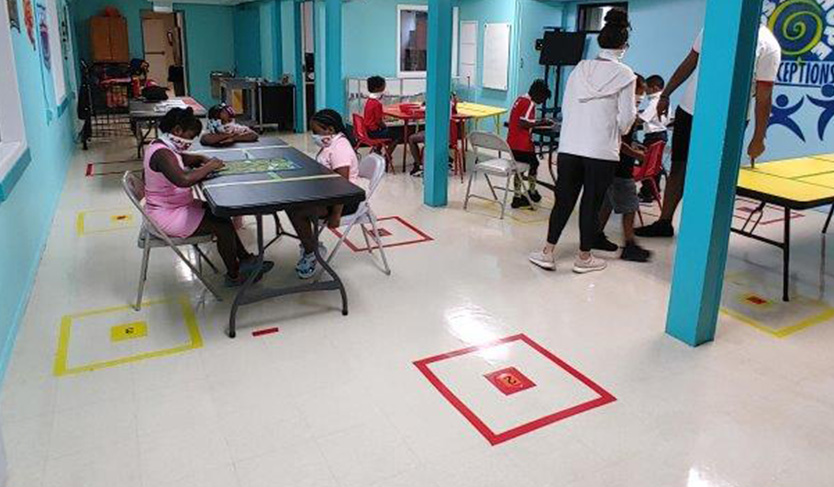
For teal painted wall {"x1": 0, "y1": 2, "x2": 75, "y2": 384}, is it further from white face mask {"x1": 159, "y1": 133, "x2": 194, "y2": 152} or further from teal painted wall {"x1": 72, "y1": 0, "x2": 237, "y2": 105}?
teal painted wall {"x1": 72, "y1": 0, "x2": 237, "y2": 105}

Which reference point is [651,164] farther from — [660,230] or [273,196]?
[273,196]

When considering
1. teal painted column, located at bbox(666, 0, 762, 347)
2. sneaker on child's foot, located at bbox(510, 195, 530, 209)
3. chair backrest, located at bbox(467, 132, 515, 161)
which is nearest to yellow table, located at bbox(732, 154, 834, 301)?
teal painted column, located at bbox(666, 0, 762, 347)

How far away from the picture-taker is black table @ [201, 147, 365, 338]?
10.2 ft

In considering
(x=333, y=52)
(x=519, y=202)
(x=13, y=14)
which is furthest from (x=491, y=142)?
(x=333, y=52)

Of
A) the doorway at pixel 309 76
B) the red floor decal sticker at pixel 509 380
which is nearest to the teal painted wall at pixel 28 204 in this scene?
the red floor decal sticker at pixel 509 380

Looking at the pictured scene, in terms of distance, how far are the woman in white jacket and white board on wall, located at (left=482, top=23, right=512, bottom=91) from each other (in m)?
5.86

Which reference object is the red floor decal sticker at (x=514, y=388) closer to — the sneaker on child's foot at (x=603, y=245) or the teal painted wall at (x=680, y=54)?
the sneaker on child's foot at (x=603, y=245)

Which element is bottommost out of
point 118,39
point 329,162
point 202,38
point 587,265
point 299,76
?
point 587,265

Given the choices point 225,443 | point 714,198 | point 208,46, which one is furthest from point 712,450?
point 208,46

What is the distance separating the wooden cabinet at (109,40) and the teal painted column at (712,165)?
41.3ft

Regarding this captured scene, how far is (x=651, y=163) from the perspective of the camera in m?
5.14

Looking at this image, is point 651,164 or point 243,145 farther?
point 651,164

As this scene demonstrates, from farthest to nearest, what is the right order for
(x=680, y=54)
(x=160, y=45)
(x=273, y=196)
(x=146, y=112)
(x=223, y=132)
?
(x=160, y=45) → (x=680, y=54) → (x=146, y=112) → (x=223, y=132) → (x=273, y=196)

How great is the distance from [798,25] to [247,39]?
10.8 m
